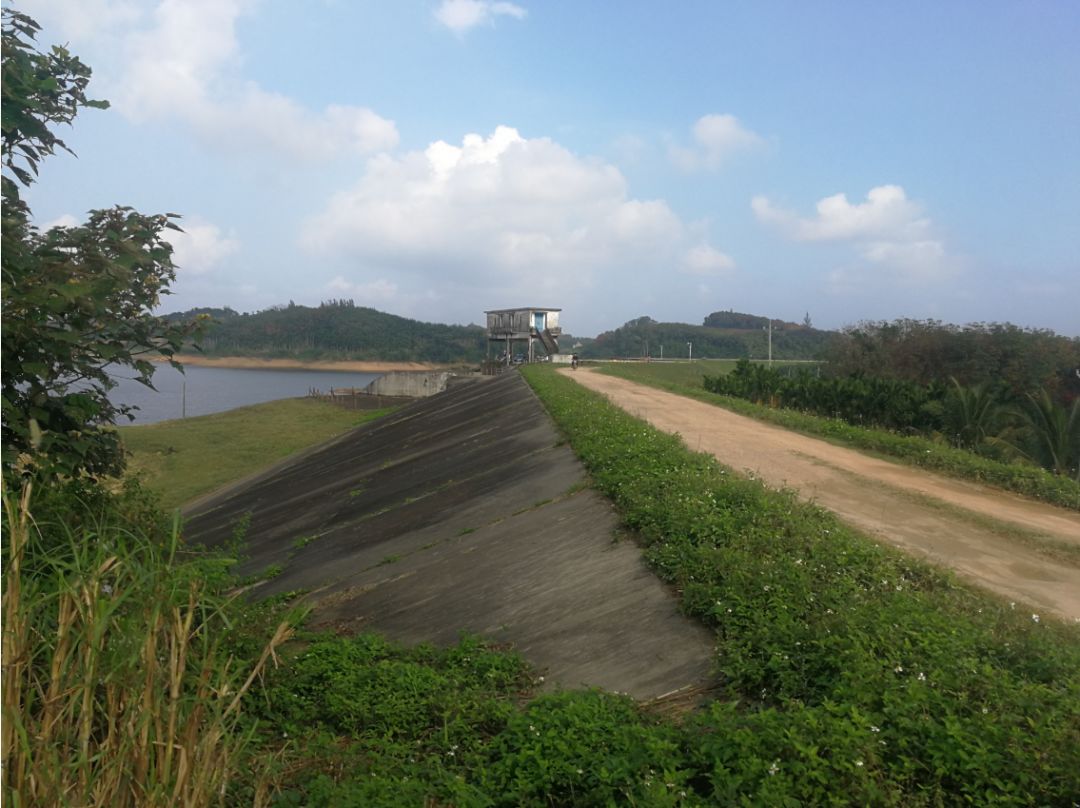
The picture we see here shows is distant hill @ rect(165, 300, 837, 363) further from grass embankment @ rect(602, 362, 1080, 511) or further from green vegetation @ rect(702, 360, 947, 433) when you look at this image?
grass embankment @ rect(602, 362, 1080, 511)

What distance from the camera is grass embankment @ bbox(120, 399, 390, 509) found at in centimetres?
2025

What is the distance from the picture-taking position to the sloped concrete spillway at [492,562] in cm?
429

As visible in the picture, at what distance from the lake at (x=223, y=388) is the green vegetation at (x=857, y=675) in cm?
3657

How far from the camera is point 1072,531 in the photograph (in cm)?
649

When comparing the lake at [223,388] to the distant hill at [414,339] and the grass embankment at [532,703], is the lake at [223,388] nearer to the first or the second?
the distant hill at [414,339]

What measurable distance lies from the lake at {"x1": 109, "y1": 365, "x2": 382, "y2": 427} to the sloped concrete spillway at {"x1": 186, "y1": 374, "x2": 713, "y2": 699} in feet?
96.4

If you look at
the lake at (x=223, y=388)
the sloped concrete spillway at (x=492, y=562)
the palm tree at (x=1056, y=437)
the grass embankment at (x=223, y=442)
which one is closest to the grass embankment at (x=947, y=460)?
the sloped concrete spillway at (x=492, y=562)

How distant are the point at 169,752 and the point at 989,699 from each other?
261 centimetres

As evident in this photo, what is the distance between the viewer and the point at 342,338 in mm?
80875

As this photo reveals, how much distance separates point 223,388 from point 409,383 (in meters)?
27.5

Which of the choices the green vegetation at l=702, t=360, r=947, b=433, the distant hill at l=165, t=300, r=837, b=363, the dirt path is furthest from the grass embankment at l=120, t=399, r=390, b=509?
the distant hill at l=165, t=300, r=837, b=363

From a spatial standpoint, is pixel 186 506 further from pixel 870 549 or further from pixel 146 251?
pixel 870 549

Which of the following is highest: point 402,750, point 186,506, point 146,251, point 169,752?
point 146,251

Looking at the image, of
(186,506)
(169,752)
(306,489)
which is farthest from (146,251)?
(186,506)
